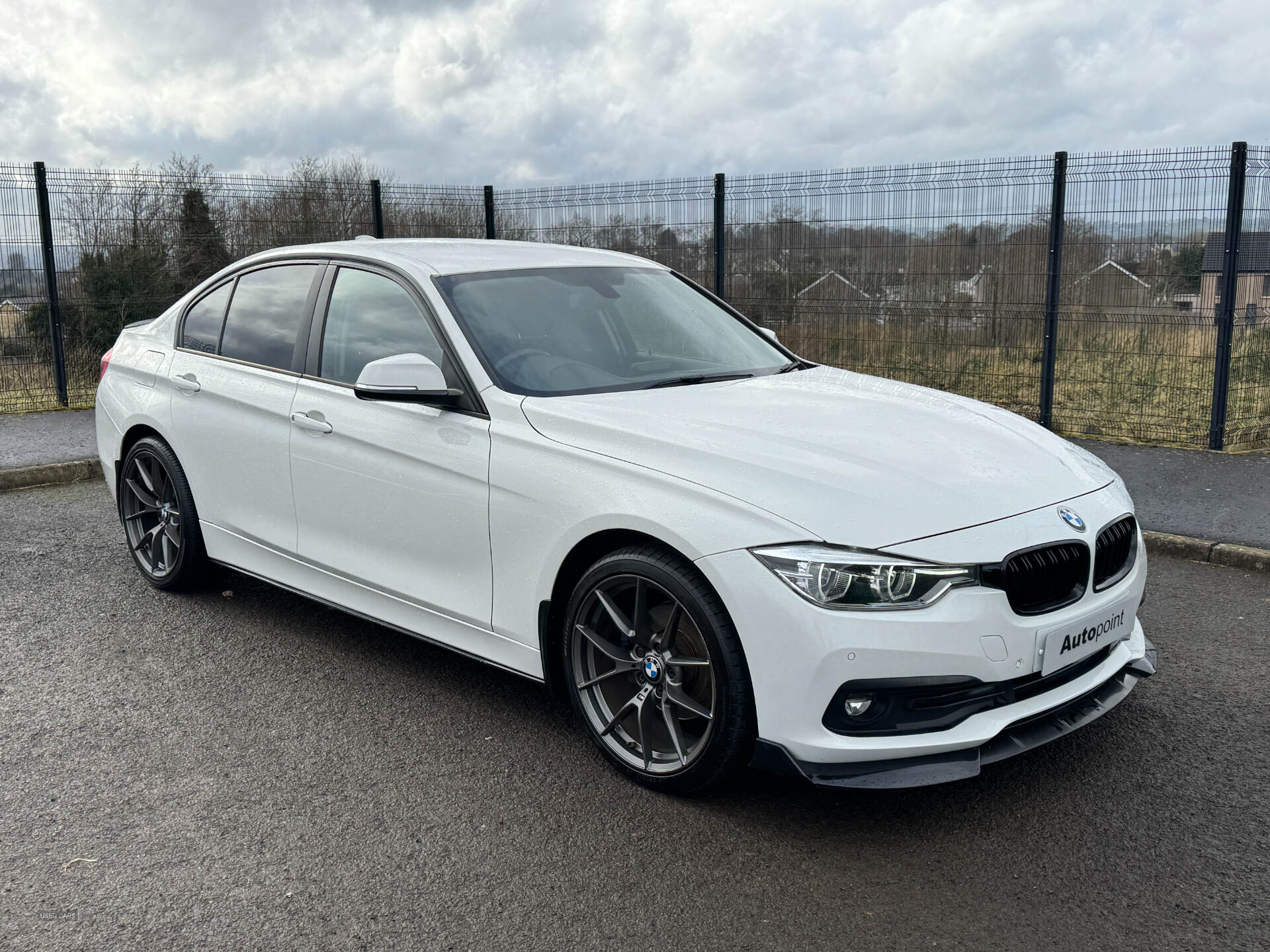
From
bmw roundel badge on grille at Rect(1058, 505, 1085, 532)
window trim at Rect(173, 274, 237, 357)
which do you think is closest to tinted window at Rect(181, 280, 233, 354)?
window trim at Rect(173, 274, 237, 357)

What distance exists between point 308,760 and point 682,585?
155 centimetres

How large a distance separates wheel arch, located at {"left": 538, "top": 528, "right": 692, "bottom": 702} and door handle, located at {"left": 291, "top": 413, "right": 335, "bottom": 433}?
131 cm

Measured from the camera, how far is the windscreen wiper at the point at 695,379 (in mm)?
4219

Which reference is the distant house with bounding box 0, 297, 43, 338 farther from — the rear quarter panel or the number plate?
the number plate

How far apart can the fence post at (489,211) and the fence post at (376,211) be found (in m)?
1.33

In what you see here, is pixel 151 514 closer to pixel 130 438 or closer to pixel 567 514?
pixel 130 438

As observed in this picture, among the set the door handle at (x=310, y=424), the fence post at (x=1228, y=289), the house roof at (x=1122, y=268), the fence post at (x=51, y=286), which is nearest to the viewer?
the door handle at (x=310, y=424)

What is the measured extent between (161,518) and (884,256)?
287 inches

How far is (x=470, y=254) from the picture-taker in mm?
4758

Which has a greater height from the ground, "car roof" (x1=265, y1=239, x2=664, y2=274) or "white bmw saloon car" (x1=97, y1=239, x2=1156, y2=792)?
"car roof" (x1=265, y1=239, x2=664, y2=274)

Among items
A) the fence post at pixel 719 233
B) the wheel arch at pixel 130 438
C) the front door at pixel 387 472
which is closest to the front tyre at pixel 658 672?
the front door at pixel 387 472

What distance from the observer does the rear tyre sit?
5410 mm

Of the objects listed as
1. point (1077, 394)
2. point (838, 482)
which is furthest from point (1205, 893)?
point (1077, 394)

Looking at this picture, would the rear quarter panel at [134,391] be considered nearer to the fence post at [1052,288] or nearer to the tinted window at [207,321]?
the tinted window at [207,321]
